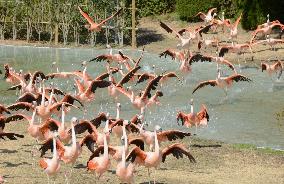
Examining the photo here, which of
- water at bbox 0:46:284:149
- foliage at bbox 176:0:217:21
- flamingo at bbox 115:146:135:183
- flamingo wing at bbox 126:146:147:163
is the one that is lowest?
water at bbox 0:46:284:149

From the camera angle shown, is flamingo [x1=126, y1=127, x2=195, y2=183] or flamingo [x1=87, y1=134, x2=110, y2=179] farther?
flamingo [x1=126, y1=127, x2=195, y2=183]

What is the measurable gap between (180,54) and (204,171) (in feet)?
29.8

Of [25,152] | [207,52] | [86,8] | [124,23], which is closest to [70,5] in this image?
[86,8]

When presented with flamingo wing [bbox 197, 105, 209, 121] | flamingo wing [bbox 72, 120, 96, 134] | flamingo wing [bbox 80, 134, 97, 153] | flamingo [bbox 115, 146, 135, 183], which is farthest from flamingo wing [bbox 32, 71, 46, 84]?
flamingo [bbox 115, 146, 135, 183]

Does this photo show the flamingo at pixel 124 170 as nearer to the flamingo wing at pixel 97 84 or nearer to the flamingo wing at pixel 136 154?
the flamingo wing at pixel 136 154

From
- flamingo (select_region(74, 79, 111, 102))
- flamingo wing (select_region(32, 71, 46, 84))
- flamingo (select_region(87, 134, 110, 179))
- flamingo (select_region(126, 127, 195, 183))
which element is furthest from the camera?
flamingo wing (select_region(32, 71, 46, 84))

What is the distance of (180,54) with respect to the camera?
1930 centimetres

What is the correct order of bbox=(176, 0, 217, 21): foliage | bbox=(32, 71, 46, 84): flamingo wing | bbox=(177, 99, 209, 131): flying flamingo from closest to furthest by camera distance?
Result: bbox=(177, 99, 209, 131): flying flamingo
bbox=(32, 71, 46, 84): flamingo wing
bbox=(176, 0, 217, 21): foliage

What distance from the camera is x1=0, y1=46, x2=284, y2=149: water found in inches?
522

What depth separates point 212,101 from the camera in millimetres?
16531

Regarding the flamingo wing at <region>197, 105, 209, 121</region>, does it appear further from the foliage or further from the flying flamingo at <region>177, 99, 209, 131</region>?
the foliage

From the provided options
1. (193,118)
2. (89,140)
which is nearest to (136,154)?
(89,140)

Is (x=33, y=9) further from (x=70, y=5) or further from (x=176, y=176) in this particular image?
(x=176, y=176)

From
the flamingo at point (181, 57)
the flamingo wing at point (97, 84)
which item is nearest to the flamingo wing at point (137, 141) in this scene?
the flamingo wing at point (97, 84)
